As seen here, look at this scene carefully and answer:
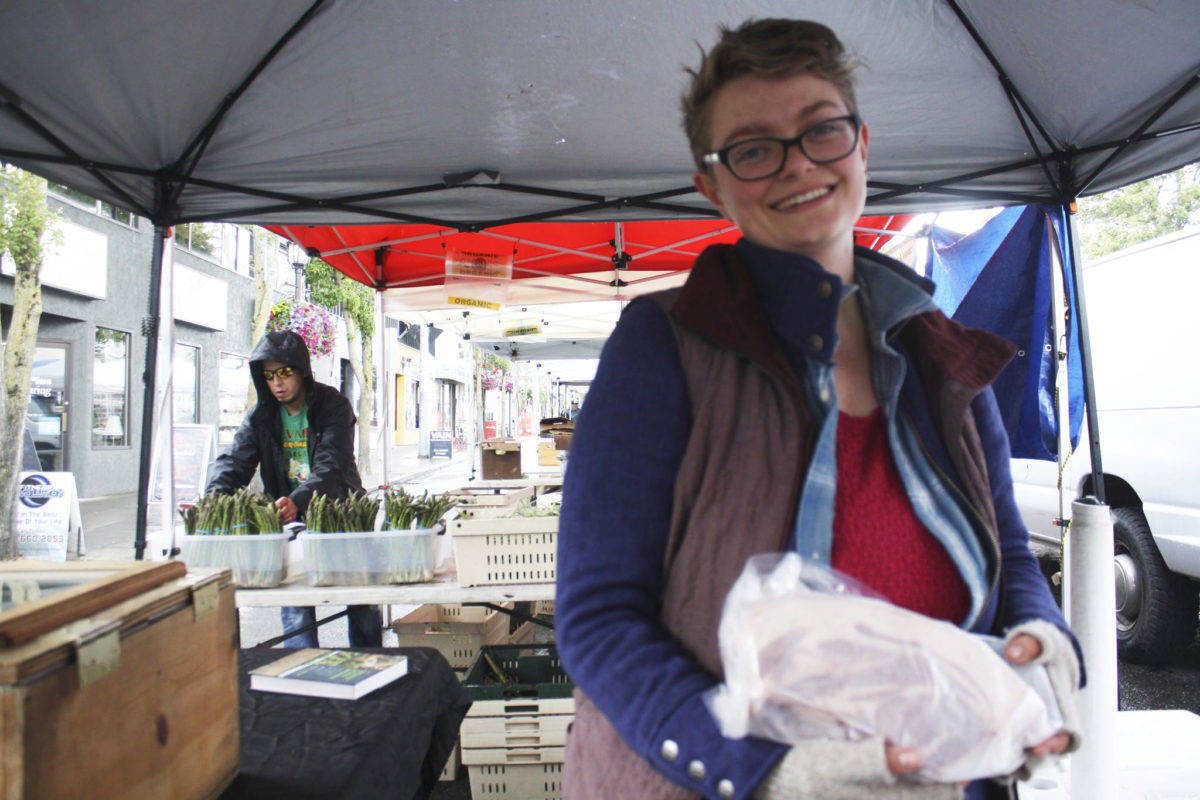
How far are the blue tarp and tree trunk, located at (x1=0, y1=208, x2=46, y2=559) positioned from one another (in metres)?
8.60

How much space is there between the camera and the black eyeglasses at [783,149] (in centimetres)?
97

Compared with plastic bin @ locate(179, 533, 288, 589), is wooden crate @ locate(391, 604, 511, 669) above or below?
below

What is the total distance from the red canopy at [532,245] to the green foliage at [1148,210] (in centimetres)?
1743

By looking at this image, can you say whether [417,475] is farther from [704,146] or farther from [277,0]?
[704,146]

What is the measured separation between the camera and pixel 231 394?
57.2ft

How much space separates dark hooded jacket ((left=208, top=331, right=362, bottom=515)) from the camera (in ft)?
12.6

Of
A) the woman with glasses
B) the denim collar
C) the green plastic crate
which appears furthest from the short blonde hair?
the green plastic crate

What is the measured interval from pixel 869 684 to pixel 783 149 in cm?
69

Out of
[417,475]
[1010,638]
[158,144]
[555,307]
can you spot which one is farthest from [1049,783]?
[417,475]

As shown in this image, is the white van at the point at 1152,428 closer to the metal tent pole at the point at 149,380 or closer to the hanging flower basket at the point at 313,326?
the metal tent pole at the point at 149,380

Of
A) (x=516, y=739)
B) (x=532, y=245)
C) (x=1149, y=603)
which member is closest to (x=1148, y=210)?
(x=1149, y=603)

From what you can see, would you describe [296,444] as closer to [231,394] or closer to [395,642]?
[395,642]

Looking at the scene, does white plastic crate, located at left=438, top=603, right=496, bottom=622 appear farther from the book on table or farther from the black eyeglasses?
the black eyeglasses

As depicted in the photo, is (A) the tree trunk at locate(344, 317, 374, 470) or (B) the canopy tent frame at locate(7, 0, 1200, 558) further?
(A) the tree trunk at locate(344, 317, 374, 470)
